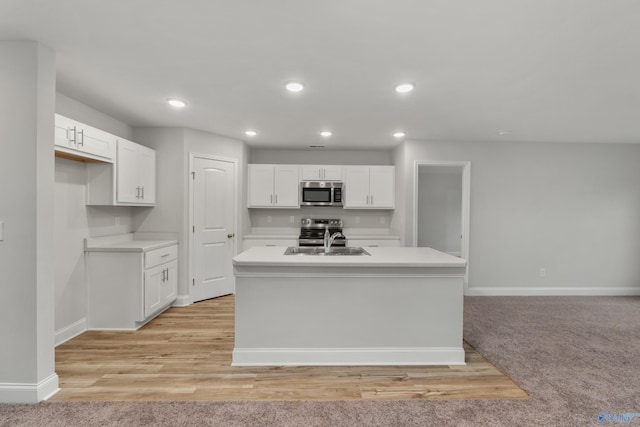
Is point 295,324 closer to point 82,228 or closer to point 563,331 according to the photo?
point 82,228

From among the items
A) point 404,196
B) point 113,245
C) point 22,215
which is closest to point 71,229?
point 113,245

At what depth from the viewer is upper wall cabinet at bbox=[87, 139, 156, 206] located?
127 inches

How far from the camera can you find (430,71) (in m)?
2.37

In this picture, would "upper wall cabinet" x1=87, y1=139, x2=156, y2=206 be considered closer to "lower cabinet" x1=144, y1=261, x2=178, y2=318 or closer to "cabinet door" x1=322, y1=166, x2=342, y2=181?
"lower cabinet" x1=144, y1=261, x2=178, y2=318

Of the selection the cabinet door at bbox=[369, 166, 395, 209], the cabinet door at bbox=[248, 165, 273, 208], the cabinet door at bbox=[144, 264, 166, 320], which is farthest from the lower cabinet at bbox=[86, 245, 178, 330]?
the cabinet door at bbox=[369, 166, 395, 209]

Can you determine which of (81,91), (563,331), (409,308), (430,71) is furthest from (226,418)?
(563,331)

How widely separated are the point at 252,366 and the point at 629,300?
212 inches

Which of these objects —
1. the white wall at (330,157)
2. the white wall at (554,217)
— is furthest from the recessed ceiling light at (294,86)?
the white wall at (330,157)

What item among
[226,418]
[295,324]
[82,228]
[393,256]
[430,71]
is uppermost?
[430,71]

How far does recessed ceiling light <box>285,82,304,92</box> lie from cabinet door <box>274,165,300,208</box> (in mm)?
2326

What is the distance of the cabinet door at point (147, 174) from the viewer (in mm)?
3709

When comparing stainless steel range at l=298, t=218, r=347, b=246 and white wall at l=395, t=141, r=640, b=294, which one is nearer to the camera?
white wall at l=395, t=141, r=640, b=294

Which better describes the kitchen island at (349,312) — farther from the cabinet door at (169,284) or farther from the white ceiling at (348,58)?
the cabinet door at (169,284)

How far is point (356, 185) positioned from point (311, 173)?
763mm
